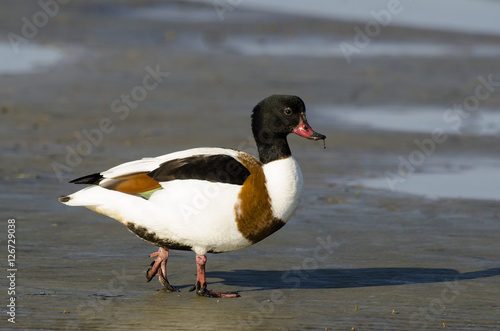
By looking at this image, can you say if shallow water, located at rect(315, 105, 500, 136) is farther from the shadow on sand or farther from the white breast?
the white breast

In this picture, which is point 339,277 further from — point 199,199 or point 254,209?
point 199,199

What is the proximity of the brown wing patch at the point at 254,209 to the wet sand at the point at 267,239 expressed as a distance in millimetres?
491

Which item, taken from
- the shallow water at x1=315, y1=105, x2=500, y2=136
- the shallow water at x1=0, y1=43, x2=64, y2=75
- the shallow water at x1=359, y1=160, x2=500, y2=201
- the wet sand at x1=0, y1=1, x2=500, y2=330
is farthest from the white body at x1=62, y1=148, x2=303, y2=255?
the shallow water at x1=0, y1=43, x2=64, y2=75

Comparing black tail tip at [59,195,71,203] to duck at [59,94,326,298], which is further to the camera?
black tail tip at [59,195,71,203]

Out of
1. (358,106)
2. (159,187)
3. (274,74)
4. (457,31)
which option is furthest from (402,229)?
(457,31)

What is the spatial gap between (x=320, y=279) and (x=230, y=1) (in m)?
28.9

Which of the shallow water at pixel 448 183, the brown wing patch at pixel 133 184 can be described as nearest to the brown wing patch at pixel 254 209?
the brown wing patch at pixel 133 184

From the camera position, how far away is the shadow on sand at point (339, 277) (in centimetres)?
727

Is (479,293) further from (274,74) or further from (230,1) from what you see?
(230,1)

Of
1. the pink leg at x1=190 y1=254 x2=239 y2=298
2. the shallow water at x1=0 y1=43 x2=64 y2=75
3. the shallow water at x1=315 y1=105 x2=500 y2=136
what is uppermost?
the shallow water at x1=0 y1=43 x2=64 y2=75

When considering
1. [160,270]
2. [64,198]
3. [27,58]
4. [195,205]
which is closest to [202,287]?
[160,270]

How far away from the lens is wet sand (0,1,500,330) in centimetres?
654

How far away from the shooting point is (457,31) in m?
28.8

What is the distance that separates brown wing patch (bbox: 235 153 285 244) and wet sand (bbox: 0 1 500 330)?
49 centimetres
